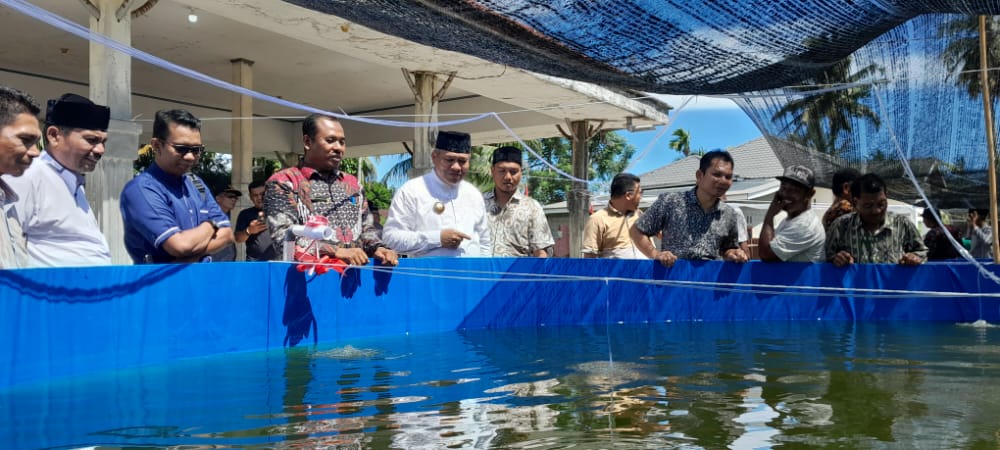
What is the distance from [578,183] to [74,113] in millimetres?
12875

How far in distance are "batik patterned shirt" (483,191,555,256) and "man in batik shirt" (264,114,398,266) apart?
4.78 feet

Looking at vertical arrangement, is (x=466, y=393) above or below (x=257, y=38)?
below

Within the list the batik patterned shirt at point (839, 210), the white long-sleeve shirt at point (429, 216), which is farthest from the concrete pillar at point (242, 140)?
the batik patterned shirt at point (839, 210)

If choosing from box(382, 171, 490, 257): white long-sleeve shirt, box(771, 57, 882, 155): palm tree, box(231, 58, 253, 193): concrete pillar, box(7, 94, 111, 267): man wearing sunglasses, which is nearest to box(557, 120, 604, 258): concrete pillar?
box(231, 58, 253, 193): concrete pillar

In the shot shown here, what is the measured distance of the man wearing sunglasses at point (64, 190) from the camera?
3.93m

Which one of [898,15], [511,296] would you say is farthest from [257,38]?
[898,15]

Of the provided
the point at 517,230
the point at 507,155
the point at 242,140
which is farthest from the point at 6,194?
the point at 242,140

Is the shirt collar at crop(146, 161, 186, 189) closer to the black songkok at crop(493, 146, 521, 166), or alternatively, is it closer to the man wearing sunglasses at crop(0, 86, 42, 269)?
the man wearing sunglasses at crop(0, 86, 42, 269)

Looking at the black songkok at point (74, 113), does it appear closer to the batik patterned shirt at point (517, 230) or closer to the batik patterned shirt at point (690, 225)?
the batik patterned shirt at point (517, 230)

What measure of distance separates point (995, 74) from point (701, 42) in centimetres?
285

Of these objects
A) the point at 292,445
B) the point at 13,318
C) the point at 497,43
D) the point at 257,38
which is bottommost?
the point at 292,445

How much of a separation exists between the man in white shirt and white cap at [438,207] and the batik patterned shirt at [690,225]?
152 cm

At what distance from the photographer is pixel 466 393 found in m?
3.54

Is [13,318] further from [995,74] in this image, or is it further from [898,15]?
[995,74]
